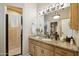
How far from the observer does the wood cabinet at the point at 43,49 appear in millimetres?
1739

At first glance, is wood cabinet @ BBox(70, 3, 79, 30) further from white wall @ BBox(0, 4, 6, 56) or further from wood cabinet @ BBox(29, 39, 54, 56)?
white wall @ BBox(0, 4, 6, 56)

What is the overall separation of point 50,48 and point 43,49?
0.32 ft

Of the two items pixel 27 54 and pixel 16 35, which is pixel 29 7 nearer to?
pixel 16 35

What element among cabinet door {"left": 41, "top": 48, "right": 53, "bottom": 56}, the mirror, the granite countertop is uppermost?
the mirror

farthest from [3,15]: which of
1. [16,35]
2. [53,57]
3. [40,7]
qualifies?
[53,57]

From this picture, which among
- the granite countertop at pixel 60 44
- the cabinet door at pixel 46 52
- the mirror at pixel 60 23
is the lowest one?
the cabinet door at pixel 46 52

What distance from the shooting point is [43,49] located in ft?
5.89

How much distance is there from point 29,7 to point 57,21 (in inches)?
16.6

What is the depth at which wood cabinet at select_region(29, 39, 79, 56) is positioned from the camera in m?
1.74

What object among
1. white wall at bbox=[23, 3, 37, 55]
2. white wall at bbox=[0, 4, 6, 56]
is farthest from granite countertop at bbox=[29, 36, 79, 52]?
white wall at bbox=[0, 4, 6, 56]

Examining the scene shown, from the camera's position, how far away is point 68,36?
174 cm

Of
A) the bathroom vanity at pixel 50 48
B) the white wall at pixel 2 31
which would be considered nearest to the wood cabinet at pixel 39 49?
the bathroom vanity at pixel 50 48

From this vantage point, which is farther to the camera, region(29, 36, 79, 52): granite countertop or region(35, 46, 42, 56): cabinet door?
region(35, 46, 42, 56): cabinet door

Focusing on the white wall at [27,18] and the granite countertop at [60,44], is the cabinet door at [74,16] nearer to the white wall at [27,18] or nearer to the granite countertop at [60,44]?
the granite countertop at [60,44]
